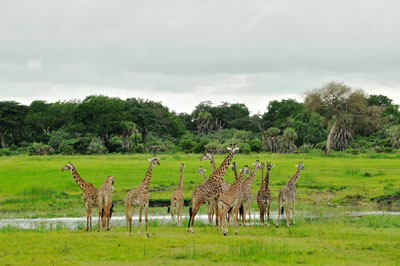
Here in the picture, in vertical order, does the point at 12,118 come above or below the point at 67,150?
above

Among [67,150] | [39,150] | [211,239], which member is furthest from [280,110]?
[211,239]

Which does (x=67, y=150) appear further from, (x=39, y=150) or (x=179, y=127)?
(x=179, y=127)

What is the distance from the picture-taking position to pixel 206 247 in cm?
1316

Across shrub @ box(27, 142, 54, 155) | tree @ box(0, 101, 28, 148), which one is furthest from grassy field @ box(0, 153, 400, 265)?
tree @ box(0, 101, 28, 148)

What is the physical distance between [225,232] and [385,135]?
69.3 metres

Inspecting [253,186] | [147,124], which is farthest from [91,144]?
[253,186]

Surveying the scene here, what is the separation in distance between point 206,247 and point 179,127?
294ft

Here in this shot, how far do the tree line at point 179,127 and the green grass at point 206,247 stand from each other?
144ft

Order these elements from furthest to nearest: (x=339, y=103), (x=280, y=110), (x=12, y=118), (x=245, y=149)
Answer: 1. (x=280, y=110)
2. (x=12, y=118)
3. (x=245, y=149)
4. (x=339, y=103)

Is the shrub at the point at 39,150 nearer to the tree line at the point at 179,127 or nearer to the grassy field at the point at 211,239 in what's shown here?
the tree line at the point at 179,127

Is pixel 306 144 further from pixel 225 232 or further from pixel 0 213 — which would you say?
pixel 225 232

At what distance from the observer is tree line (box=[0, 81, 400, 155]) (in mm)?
60406

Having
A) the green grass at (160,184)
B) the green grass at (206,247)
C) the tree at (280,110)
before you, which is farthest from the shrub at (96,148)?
the green grass at (206,247)

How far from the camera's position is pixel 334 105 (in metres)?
59.8
